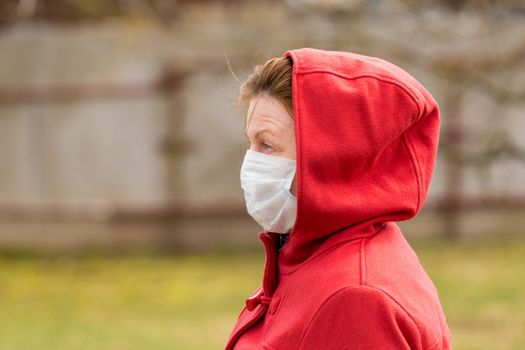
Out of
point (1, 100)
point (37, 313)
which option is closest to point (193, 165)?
point (1, 100)

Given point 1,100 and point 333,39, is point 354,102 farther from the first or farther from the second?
point 1,100

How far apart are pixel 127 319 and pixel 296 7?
9.56 ft

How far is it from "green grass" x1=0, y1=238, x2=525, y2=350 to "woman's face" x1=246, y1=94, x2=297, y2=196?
4974mm

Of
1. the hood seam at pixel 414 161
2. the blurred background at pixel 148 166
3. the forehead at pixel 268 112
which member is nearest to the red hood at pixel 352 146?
the hood seam at pixel 414 161

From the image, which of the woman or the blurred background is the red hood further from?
the blurred background

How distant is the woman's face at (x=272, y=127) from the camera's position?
2.35m

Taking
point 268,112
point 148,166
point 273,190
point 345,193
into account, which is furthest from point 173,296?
point 345,193

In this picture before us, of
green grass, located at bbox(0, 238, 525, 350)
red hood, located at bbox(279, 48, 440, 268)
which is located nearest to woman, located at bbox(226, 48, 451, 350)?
red hood, located at bbox(279, 48, 440, 268)

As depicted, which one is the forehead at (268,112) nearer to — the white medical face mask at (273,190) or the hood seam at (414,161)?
the white medical face mask at (273,190)

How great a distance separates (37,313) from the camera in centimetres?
852

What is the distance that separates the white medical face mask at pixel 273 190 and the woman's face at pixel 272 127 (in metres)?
0.02

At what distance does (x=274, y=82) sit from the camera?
2371mm

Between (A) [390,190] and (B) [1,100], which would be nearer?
(A) [390,190]

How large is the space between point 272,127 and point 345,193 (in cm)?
26
